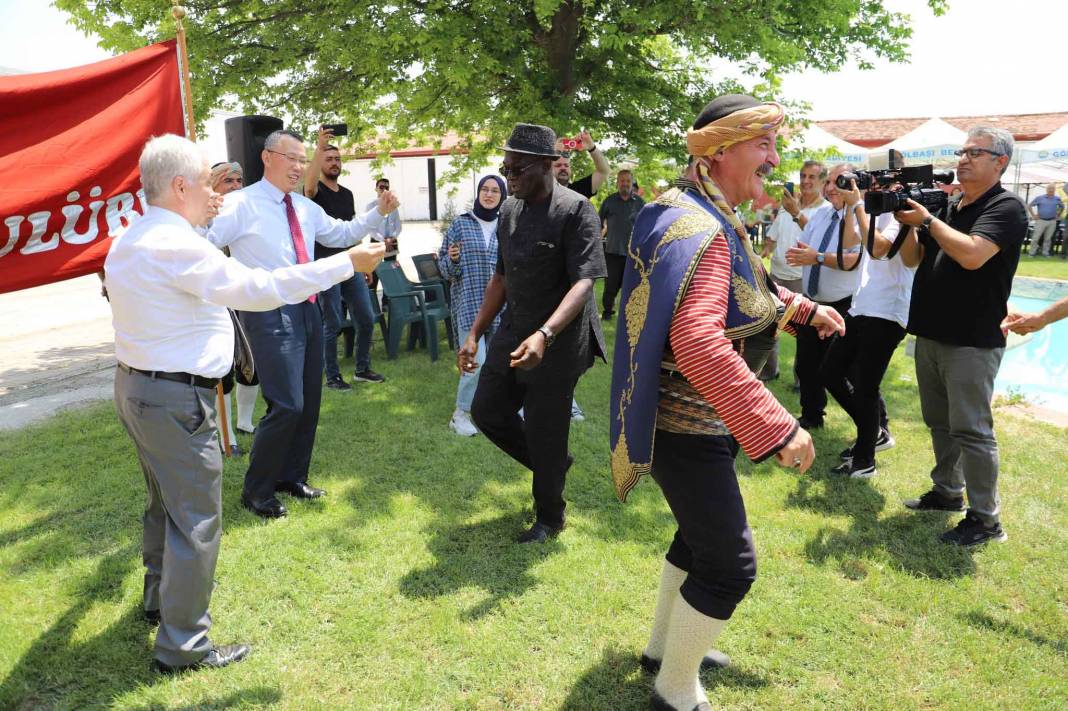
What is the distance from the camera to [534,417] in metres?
4.00

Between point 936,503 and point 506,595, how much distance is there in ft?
9.41

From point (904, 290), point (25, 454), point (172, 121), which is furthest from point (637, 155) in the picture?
point (25, 454)

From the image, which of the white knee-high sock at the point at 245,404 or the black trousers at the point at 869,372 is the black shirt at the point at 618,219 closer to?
the black trousers at the point at 869,372

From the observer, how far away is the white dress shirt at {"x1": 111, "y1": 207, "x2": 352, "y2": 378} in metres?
2.65

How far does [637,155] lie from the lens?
10344mm

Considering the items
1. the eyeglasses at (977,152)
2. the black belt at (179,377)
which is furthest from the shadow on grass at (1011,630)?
the black belt at (179,377)

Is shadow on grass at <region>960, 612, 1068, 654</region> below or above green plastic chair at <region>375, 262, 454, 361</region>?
below

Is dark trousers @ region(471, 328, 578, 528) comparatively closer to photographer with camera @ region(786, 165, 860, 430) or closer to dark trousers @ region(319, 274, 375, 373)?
photographer with camera @ region(786, 165, 860, 430)

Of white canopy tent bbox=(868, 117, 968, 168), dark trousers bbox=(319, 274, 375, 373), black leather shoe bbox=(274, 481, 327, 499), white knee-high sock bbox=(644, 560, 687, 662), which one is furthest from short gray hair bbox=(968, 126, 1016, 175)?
white canopy tent bbox=(868, 117, 968, 168)

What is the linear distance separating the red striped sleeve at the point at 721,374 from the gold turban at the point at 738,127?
451mm

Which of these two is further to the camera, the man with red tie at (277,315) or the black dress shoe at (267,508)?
the black dress shoe at (267,508)

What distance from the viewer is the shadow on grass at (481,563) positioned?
362cm

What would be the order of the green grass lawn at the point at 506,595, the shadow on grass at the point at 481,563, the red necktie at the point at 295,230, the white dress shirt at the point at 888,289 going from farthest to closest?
1. the white dress shirt at the point at 888,289
2. the red necktie at the point at 295,230
3. the shadow on grass at the point at 481,563
4. the green grass lawn at the point at 506,595

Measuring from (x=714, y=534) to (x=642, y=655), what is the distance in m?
0.94
